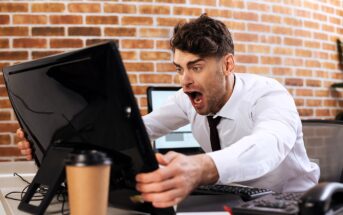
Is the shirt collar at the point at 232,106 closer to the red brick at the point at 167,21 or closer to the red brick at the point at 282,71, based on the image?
the red brick at the point at 167,21

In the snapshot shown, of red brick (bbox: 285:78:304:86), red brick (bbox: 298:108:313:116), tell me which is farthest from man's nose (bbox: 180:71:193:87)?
red brick (bbox: 298:108:313:116)

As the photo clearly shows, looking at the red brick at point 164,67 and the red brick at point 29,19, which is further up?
the red brick at point 29,19

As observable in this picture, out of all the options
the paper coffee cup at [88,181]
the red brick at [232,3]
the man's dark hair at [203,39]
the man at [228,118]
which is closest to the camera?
the paper coffee cup at [88,181]

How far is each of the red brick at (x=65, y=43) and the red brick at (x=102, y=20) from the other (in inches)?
5.5

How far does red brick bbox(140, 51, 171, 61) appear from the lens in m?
2.81

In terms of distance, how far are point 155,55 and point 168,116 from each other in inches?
38.6

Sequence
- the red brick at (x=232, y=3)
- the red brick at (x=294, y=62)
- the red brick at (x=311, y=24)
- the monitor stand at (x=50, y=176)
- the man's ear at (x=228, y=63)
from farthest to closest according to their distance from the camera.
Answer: the red brick at (x=311, y=24) → the red brick at (x=294, y=62) → the red brick at (x=232, y=3) → the man's ear at (x=228, y=63) → the monitor stand at (x=50, y=176)

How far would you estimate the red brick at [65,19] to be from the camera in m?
2.68

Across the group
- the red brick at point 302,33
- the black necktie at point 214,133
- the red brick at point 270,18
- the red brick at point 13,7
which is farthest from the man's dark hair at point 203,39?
the red brick at point 302,33

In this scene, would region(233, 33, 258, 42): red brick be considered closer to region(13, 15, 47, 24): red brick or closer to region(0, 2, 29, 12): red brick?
region(13, 15, 47, 24): red brick

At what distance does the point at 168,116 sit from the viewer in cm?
192

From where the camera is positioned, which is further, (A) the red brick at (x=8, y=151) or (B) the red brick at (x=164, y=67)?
(B) the red brick at (x=164, y=67)

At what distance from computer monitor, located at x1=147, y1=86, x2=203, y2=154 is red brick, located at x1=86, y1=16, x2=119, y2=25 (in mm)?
682

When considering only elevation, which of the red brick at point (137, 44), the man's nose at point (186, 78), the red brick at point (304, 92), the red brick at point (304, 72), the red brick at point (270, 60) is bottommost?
the red brick at point (304, 92)
